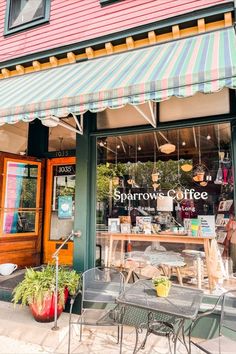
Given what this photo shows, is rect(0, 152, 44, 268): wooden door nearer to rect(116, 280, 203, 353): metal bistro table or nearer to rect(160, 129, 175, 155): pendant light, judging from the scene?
rect(160, 129, 175, 155): pendant light

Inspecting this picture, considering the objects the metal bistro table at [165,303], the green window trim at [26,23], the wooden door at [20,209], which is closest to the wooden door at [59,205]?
the wooden door at [20,209]

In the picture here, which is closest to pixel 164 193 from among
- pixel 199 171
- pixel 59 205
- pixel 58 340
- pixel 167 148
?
pixel 199 171

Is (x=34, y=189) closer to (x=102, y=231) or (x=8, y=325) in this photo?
(x=102, y=231)

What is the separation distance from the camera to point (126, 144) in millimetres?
5848

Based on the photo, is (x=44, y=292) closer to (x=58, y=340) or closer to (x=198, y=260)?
(x=58, y=340)

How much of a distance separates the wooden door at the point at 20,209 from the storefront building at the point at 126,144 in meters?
0.02

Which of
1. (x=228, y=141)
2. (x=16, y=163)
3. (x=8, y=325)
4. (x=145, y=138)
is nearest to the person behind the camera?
(x=8, y=325)

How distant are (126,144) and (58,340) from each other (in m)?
3.66

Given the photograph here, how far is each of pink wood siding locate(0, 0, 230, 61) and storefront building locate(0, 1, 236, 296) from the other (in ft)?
0.39

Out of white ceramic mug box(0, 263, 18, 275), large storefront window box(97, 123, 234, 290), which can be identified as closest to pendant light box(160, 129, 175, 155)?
large storefront window box(97, 123, 234, 290)

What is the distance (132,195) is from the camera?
630cm

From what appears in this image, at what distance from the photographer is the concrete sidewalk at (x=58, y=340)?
3.42 meters

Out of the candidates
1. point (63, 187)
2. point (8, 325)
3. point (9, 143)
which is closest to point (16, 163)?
point (9, 143)

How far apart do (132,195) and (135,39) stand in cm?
310
